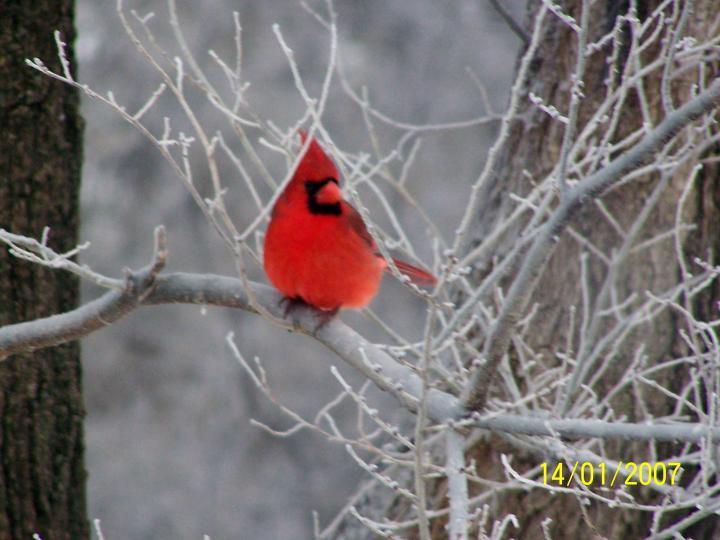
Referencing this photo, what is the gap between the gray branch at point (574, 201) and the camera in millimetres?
1789

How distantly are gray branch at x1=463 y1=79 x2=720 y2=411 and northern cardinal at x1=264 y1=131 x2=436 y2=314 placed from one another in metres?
0.89

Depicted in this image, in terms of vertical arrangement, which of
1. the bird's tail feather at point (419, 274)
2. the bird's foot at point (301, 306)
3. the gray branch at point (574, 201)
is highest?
the bird's tail feather at point (419, 274)

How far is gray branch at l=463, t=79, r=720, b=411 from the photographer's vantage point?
1.79 m

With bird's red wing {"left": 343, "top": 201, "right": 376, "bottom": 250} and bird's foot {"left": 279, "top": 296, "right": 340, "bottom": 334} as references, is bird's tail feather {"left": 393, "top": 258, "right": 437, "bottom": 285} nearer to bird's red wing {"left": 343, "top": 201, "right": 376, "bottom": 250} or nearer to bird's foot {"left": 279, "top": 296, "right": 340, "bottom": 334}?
bird's red wing {"left": 343, "top": 201, "right": 376, "bottom": 250}

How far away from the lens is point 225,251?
6.16m

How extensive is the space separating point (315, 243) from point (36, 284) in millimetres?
804

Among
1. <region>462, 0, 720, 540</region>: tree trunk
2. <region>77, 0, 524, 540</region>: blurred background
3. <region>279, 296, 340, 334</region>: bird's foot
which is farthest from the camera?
<region>77, 0, 524, 540</region>: blurred background

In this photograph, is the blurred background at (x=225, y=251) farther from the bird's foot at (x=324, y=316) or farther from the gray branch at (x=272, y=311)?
the gray branch at (x=272, y=311)

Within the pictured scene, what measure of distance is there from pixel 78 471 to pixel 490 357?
156 cm

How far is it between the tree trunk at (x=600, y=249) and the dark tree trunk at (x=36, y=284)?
1.24m
